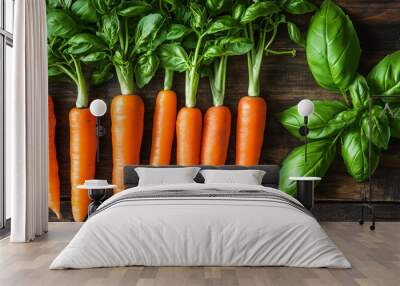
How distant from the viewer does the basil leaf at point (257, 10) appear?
6.16m

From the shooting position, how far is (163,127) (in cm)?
649

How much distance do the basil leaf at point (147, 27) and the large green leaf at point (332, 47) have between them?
169 centimetres

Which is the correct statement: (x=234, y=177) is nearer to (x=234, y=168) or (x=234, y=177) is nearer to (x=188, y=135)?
(x=234, y=168)

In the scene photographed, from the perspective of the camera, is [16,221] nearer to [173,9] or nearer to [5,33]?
[5,33]

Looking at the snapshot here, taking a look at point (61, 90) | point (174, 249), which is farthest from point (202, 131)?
point (174, 249)

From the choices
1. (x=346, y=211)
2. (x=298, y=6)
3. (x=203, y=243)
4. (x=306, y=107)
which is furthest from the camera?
(x=346, y=211)

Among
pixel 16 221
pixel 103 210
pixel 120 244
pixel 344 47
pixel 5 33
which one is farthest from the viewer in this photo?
pixel 344 47

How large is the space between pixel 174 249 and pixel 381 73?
365 centimetres

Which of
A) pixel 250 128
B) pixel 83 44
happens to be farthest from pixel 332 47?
pixel 83 44

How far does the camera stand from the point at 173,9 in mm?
6391

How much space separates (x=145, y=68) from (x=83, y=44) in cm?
73

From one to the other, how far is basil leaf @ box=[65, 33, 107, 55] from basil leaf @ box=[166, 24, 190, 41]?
2.53 feet

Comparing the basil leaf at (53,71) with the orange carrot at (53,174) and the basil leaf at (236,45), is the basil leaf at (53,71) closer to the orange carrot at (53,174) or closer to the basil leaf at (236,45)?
the orange carrot at (53,174)

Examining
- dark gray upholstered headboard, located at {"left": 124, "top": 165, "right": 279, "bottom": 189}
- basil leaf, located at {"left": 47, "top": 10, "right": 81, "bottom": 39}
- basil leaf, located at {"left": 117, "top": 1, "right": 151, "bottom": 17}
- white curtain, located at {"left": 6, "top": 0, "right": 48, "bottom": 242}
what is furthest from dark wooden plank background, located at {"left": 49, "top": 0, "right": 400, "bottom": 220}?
white curtain, located at {"left": 6, "top": 0, "right": 48, "bottom": 242}
